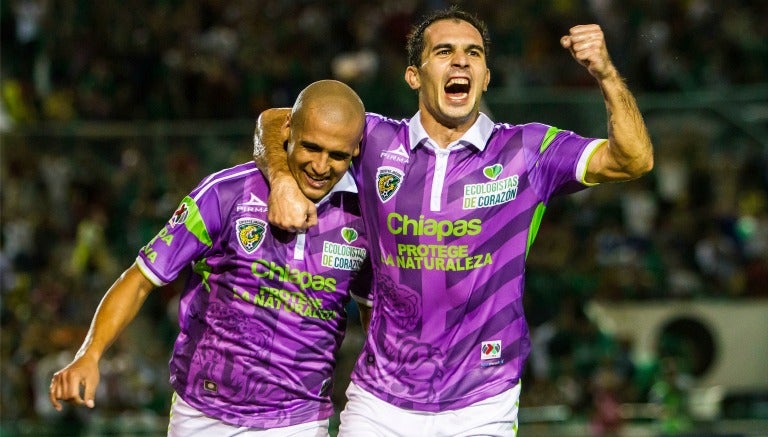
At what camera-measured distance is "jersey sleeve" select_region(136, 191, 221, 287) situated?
17.2ft

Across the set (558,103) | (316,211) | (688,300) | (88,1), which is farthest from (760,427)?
(88,1)

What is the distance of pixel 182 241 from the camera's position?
17.3 ft

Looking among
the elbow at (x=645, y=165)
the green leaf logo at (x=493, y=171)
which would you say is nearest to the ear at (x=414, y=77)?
the green leaf logo at (x=493, y=171)

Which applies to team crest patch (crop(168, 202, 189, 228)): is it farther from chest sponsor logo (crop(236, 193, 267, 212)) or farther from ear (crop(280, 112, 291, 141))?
ear (crop(280, 112, 291, 141))

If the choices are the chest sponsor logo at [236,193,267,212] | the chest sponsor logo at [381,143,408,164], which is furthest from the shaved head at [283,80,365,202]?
the chest sponsor logo at [236,193,267,212]

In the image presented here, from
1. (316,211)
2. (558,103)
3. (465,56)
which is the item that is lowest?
(316,211)

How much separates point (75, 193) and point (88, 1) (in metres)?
3.33

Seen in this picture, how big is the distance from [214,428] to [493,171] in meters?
1.67

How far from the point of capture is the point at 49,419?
460 inches

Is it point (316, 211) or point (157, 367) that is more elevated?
point (316, 211)

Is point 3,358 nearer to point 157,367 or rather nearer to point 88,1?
point 157,367

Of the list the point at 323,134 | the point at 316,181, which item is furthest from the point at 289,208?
the point at 323,134

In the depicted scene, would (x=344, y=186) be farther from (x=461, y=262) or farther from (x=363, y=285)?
(x=461, y=262)

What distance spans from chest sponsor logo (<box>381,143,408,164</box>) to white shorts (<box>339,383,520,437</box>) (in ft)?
3.29
